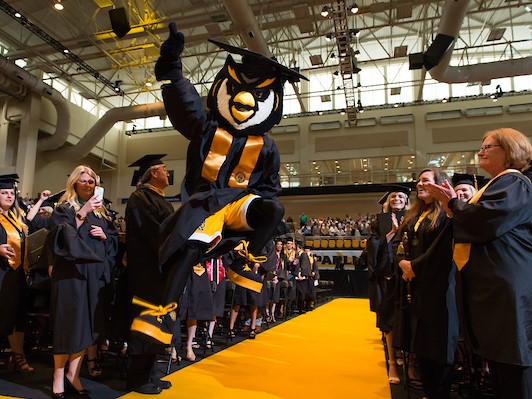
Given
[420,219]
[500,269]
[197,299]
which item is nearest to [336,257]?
[197,299]

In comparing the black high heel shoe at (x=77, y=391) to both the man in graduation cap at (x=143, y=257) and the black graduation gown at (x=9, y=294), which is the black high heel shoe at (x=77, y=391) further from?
the black graduation gown at (x=9, y=294)

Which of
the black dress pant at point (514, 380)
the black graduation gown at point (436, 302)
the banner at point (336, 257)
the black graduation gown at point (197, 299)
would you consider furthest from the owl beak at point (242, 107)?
the banner at point (336, 257)

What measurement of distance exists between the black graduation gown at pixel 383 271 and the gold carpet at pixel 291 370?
1.85 feet

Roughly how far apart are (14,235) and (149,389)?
1.78 metres

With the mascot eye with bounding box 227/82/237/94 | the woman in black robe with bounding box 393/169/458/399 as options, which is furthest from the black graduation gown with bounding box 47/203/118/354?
the woman in black robe with bounding box 393/169/458/399

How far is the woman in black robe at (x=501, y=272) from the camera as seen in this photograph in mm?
2027

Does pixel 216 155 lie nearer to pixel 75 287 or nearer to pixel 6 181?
pixel 75 287

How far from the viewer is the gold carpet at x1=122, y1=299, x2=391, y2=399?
3393mm

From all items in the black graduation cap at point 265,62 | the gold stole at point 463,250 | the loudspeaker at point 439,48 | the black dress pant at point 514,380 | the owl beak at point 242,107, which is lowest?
the black dress pant at point 514,380

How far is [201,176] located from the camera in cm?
261

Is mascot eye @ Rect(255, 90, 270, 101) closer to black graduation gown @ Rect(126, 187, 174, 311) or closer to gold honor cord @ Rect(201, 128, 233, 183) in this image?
gold honor cord @ Rect(201, 128, 233, 183)

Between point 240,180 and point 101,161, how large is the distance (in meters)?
22.7

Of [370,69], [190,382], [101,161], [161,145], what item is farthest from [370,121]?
[190,382]

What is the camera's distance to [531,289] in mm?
2064
